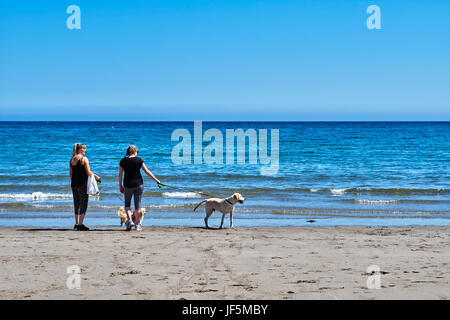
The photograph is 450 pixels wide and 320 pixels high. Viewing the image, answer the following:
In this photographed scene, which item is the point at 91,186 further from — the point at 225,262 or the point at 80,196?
the point at 225,262

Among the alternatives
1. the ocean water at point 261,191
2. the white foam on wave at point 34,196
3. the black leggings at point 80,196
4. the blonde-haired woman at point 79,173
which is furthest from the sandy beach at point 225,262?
the white foam on wave at point 34,196

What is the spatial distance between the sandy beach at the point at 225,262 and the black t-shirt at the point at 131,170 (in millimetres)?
906

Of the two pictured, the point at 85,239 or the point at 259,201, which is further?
the point at 259,201

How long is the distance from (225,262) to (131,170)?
313 cm

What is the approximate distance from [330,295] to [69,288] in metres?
2.72

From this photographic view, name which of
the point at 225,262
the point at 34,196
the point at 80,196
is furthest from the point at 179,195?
the point at 225,262

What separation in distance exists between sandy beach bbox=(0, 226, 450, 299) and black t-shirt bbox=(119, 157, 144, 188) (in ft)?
2.97

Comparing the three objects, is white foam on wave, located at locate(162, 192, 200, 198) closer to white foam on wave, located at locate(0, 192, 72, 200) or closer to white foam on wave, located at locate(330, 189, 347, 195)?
white foam on wave, located at locate(0, 192, 72, 200)

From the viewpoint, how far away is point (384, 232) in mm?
9758

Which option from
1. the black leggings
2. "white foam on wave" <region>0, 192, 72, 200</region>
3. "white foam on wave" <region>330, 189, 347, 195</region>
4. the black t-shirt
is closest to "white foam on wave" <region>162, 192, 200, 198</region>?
"white foam on wave" <region>0, 192, 72, 200</region>

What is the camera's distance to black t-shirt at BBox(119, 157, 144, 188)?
30.5ft

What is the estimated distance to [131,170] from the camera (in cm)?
933
